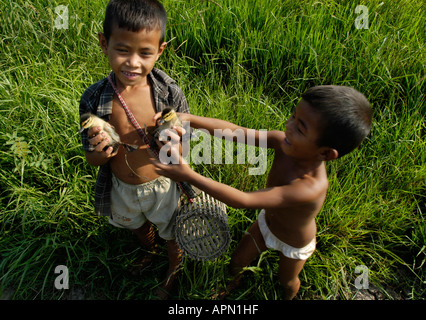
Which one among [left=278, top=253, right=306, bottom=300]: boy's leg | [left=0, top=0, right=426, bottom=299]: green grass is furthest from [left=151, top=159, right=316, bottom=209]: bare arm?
[left=0, top=0, right=426, bottom=299]: green grass

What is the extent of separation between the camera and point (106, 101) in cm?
160

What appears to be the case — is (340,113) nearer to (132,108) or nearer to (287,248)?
(287,248)

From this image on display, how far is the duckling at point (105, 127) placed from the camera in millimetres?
1414

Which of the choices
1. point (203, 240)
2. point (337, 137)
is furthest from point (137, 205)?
point (337, 137)

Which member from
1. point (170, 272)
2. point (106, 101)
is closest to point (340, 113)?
point (106, 101)

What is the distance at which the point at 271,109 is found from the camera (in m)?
2.54

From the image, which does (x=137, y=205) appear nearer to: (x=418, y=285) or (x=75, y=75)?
(x=75, y=75)

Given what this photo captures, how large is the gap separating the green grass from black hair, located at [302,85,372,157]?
844 mm

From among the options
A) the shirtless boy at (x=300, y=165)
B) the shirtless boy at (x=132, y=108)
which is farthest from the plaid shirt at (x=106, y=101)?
the shirtless boy at (x=300, y=165)

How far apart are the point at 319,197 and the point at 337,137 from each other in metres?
0.30

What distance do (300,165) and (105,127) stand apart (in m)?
0.86

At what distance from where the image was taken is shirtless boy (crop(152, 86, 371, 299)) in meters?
1.44

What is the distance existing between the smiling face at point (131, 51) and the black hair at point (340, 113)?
67 centimetres

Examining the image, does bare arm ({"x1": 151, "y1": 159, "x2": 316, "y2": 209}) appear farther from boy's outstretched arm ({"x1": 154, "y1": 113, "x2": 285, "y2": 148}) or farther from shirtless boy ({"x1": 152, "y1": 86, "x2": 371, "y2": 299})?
boy's outstretched arm ({"x1": 154, "y1": 113, "x2": 285, "y2": 148})
